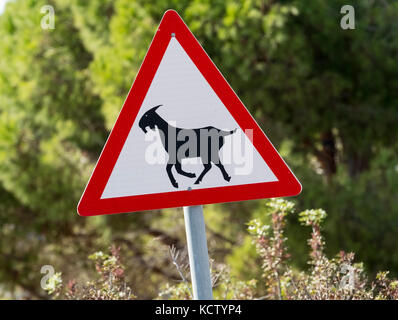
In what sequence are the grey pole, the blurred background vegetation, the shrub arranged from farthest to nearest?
1. the blurred background vegetation
2. the shrub
3. the grey pole

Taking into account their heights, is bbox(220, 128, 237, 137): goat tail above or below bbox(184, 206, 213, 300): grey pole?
above

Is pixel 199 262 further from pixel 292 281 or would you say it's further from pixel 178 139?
pixel 292 281

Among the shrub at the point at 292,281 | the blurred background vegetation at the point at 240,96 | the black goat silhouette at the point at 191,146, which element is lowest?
the shrub at the point at 292,281

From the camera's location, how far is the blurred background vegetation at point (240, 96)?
546 centimetres

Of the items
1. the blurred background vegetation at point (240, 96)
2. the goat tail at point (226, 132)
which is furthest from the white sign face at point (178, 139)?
the blurred background vegetation at point (240, 96)

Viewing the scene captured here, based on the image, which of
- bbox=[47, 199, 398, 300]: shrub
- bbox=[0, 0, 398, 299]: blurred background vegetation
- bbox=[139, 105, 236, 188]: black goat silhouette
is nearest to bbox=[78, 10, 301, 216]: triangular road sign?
bbox=[139, 105, 236, 188]: black goat silhouette

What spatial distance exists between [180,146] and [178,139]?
0.07 ft

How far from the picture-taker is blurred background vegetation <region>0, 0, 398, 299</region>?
5.46 m

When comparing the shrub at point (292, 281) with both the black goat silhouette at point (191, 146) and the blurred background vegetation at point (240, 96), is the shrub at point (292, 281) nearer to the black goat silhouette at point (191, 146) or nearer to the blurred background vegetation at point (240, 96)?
the black goat silhouette at point (191, 146)

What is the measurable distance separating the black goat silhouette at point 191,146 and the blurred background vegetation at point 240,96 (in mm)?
2954

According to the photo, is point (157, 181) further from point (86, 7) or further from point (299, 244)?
point (86, 7)

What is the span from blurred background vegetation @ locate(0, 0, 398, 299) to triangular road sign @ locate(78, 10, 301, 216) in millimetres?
2904

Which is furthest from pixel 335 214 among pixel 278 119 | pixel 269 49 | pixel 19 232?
pixel 19 232

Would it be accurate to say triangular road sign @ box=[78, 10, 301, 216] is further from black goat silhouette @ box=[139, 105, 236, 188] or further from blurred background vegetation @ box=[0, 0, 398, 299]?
blurred background vegetation @ box=[0, 0, 398, 299]
